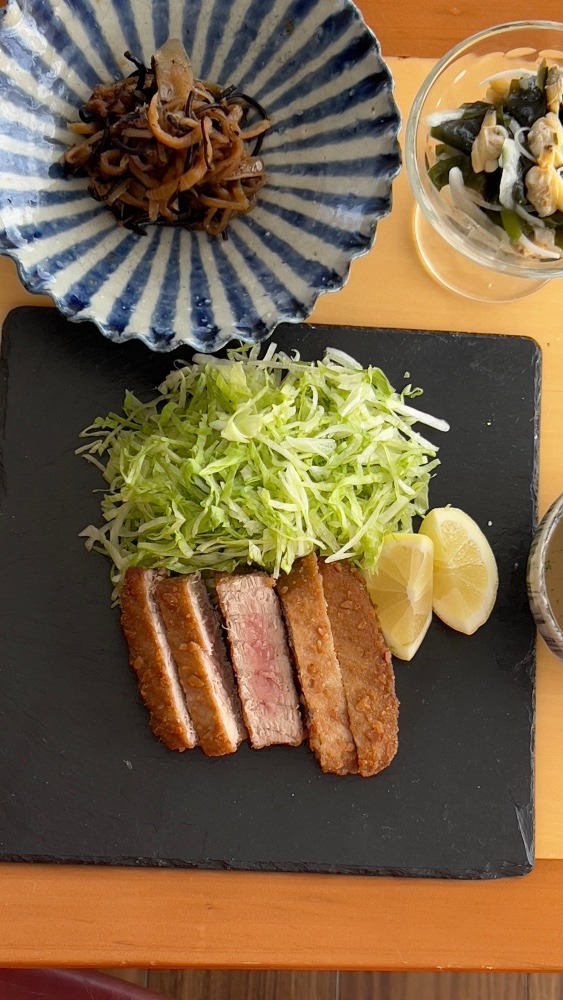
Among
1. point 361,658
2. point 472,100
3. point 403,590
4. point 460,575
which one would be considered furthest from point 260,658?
point 472,100

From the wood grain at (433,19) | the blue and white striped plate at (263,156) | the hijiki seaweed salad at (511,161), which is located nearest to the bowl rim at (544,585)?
the hijiki seaweed salad at (511,161)

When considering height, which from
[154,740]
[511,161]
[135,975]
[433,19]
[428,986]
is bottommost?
[428,986]

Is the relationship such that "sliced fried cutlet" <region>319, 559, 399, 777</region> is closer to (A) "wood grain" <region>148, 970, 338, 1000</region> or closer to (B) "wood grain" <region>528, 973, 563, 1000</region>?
(A) "wood grain" <region>148, 970, 338, 1000</region>

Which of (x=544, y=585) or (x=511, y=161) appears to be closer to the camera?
(x=511, y=161)

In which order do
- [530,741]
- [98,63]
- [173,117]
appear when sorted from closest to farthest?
[173,117] → [98,63] → [530,741]

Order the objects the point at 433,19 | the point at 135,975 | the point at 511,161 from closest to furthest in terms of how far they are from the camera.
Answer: the point at 511,161, the point at 433,19, the point at 135,975

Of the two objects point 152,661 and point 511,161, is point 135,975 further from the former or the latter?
point 511,161

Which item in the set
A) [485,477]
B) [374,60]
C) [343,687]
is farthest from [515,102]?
[343,687]

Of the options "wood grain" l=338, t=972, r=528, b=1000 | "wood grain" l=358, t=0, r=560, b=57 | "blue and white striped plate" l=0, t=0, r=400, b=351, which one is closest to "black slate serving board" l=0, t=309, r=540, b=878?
"blue and white striped plate" l=0, t=0, r=400, b=351

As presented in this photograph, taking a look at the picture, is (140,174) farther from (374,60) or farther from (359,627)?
(359,627)
